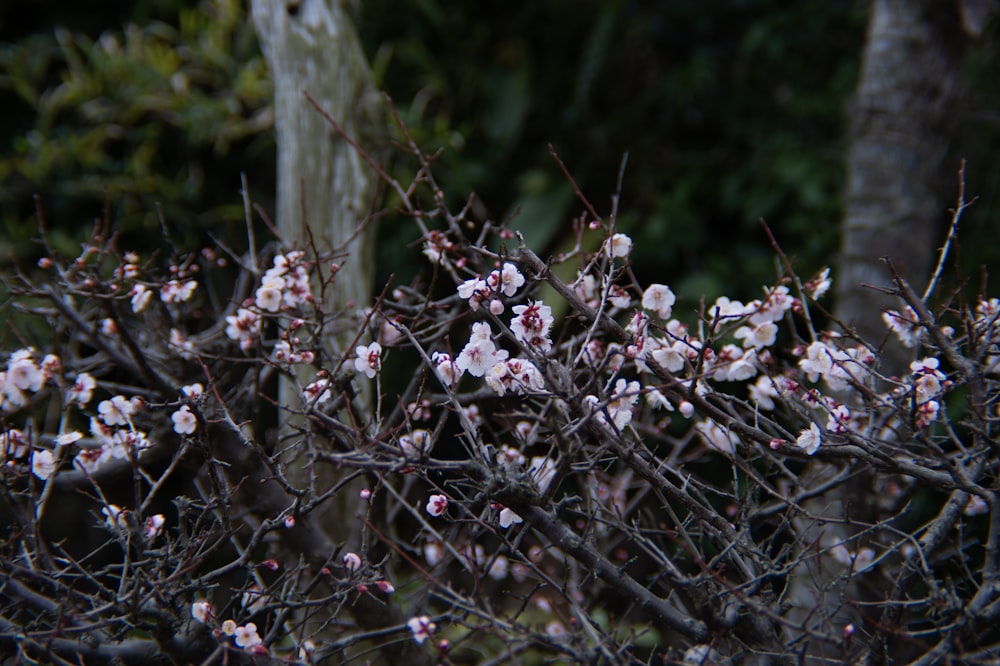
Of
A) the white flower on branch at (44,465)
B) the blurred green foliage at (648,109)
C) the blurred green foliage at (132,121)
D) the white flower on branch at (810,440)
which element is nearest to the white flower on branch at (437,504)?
the white flower on branch at (810,440)

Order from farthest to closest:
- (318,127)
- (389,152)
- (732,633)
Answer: (389,152)
(318,127)
(732,633)

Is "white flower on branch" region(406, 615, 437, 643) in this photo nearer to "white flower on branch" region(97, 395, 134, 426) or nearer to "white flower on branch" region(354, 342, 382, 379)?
"white flower on branch" region(354, 342, 382, 379)

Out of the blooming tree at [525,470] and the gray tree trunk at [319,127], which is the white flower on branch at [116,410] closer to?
the blooming tree at [525,470]

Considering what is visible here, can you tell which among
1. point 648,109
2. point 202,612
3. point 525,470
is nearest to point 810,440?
point 525,470

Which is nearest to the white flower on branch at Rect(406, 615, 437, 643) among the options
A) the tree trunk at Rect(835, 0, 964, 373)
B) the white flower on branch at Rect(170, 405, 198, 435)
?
the white flower on branch at Rect(170, 405, 198, 435)

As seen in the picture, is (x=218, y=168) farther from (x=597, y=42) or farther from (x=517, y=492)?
(x=517, y=492)

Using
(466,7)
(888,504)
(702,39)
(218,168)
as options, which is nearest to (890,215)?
(888,504)

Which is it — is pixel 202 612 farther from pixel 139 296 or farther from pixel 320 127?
pixel 320 127
